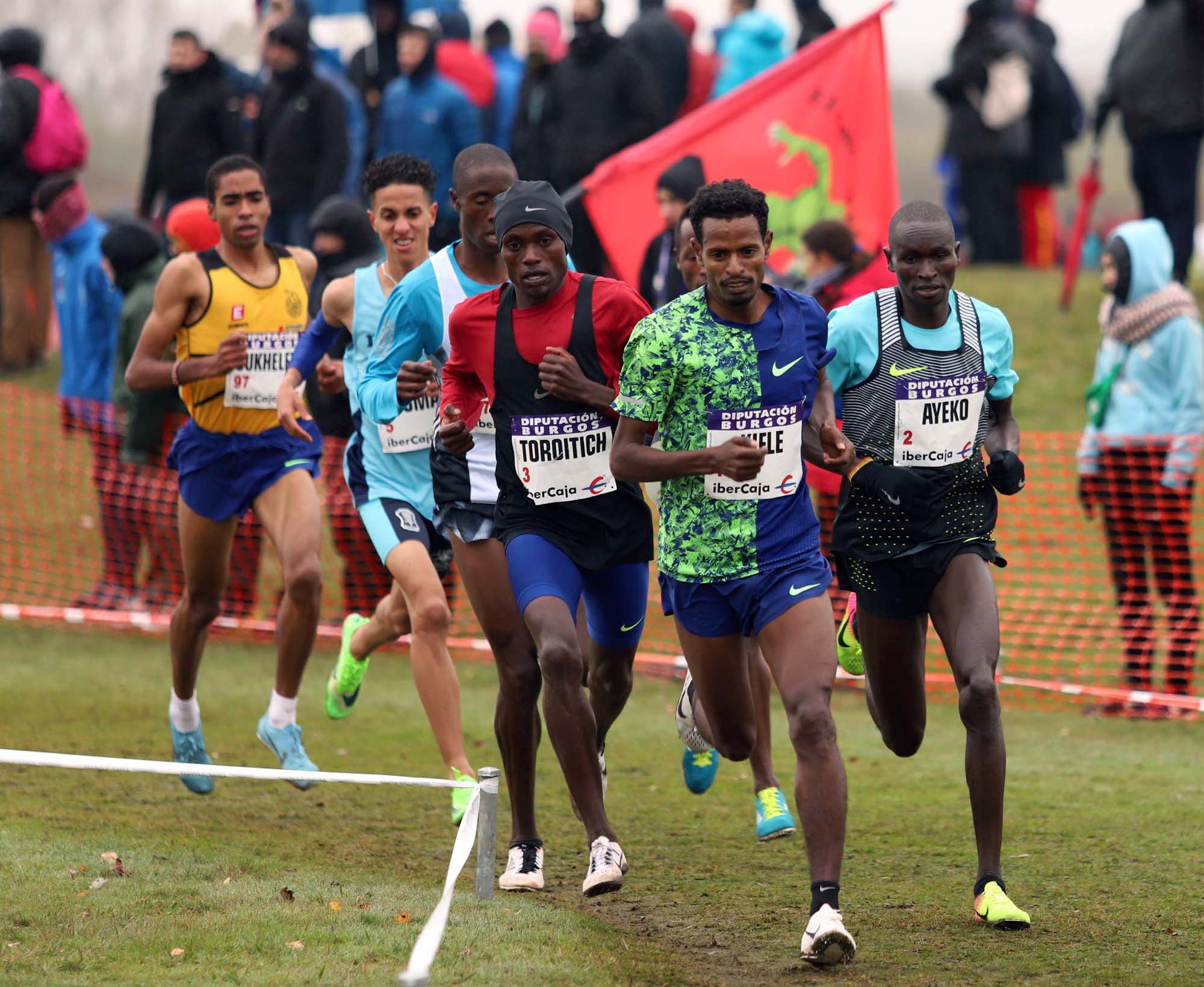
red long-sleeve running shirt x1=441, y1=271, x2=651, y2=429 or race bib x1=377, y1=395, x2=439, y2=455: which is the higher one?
red long-sleeve running shirt x1=441, y1=271, x2=651, y2=429

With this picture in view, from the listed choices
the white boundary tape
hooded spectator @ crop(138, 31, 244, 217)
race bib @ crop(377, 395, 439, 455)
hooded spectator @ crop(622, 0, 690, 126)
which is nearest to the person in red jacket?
race bib @ crop(377, 395, 439, 455)

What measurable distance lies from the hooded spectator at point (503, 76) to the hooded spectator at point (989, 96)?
3871 mm

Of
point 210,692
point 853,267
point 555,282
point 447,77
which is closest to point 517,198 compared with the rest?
point 555,282

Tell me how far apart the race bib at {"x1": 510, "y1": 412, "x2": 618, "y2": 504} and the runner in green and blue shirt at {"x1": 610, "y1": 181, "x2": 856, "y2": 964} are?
0.35 m

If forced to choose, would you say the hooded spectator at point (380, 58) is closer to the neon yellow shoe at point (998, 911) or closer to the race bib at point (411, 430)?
the race bib at point (411, 430)

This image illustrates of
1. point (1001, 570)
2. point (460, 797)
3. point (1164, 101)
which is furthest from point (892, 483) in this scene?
point (1164, 101)

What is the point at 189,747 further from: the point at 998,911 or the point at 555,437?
the point at 998,911

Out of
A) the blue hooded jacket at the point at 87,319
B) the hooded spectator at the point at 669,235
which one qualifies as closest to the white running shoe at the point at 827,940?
the hooded spectator at the point at 669,235

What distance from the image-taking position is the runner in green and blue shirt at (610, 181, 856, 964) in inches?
219

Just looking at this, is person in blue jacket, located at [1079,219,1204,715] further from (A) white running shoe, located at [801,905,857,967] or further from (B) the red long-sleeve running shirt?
(A) white running shoe, located at [801,905,857,967]

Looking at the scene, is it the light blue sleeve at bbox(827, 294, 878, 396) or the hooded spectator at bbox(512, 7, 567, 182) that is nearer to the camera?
the light blue sleeve at bbox(827, 294, 878, 396)

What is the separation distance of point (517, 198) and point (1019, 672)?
6208 millimetres

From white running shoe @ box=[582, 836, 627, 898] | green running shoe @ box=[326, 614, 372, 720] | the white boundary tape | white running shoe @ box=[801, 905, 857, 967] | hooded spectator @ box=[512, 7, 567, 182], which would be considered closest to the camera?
the white boundary tape

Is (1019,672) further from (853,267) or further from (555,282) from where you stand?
(555,282)
